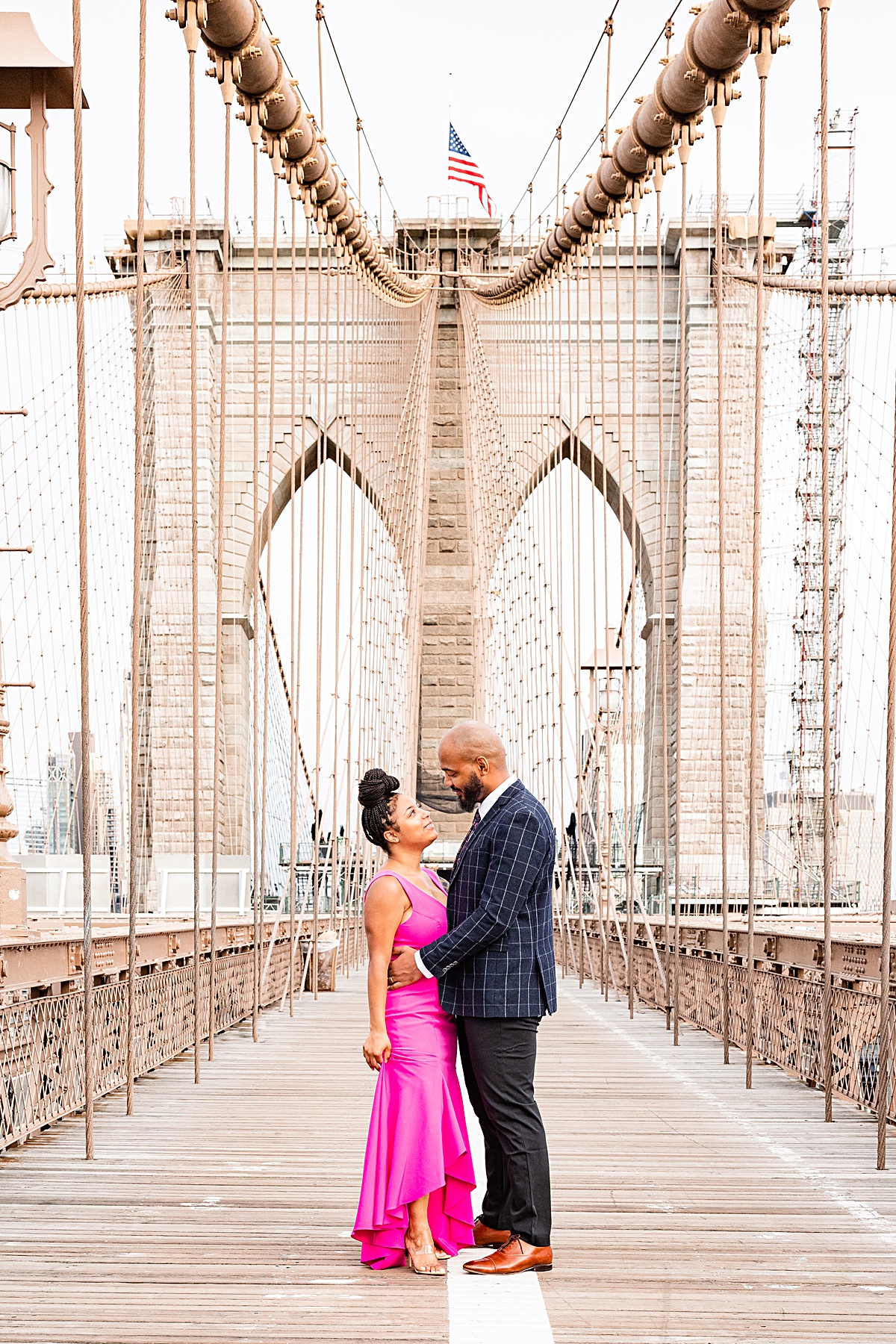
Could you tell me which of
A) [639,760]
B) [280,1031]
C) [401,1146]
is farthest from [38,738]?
[639,760]

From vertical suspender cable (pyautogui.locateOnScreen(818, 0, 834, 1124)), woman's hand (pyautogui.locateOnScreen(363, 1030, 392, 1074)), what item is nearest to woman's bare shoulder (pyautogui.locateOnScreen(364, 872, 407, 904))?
woman's hand (pyautogui.locateOnScreen(363, 1030, 392, 1074))

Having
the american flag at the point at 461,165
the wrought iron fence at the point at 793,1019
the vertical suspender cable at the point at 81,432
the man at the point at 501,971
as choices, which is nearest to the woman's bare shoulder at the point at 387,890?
the man at the point at 501,971

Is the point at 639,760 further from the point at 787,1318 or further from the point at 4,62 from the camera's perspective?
the point at 787,1318

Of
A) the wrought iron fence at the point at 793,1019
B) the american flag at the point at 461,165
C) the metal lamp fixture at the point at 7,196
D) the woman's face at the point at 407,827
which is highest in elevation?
the american flag at the point at 461,165

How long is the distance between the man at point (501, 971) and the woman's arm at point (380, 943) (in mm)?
49

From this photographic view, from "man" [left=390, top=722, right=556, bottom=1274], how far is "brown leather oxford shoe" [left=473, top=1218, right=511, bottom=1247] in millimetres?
12

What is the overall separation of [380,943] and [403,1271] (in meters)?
0.59

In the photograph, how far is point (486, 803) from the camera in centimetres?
317

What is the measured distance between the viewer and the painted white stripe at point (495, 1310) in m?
2.62

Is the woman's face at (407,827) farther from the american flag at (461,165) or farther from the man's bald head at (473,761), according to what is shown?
the american flag at (461,165)

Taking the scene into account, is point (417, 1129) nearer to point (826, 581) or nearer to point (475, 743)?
point (475, 743)

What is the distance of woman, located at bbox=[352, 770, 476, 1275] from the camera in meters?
3.11

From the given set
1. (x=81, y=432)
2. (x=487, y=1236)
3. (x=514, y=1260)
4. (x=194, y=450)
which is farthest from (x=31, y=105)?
(x=514, y=1260)

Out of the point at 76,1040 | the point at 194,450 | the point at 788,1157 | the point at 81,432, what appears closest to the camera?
the point at 81,432
